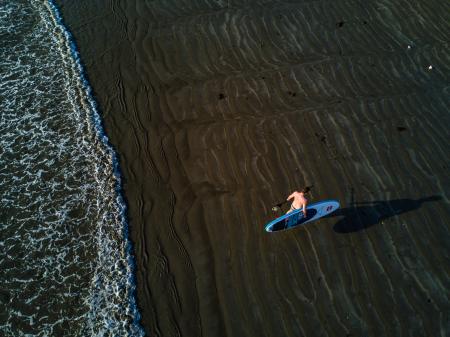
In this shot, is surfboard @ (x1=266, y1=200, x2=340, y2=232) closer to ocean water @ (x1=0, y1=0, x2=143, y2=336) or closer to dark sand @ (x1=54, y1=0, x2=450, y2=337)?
dark sand @ (x1=54, y1=0, x2=450, y2=337)

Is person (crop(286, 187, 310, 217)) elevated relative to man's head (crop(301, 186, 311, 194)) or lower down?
lower down

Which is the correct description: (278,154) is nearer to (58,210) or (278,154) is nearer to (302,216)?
(302,216)

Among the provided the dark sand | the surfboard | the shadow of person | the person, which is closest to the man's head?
the person

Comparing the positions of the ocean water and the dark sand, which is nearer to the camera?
the dark sand

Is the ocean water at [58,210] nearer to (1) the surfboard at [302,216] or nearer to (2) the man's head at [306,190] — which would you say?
(1) the surfboard at [302,216]

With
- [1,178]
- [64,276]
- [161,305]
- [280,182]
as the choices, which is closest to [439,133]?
[280,182]

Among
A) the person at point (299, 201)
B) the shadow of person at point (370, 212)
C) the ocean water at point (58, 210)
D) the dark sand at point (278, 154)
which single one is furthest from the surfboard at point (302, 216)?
the ocean water at point (58, 210)

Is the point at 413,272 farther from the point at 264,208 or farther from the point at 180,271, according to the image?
the point at 180,271

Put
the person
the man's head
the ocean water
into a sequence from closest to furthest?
the ocean water
the person
the man's head
